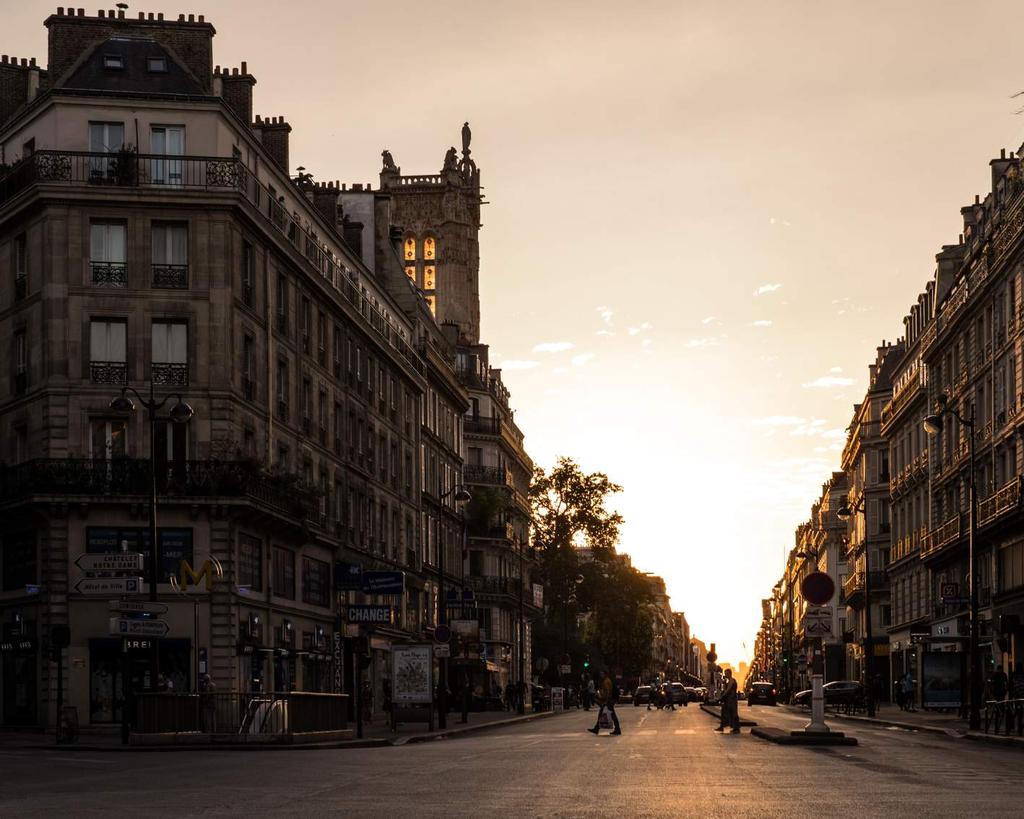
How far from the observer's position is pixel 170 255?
175 feet

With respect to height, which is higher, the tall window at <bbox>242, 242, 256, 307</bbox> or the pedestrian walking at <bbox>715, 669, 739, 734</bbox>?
the tall window at <bbox>242, 242, 256, 307</bbox>

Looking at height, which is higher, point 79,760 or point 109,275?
point 109,275

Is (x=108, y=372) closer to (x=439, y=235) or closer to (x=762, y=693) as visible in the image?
(x=762, y=693)

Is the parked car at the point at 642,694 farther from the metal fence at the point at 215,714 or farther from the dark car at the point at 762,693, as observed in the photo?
the metal fence at the point at 215,714

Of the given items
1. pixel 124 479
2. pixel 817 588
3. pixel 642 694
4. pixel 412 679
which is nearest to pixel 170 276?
pixel 124 479

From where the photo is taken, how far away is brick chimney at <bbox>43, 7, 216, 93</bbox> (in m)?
55.0

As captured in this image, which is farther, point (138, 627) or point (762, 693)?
point (762, 693)

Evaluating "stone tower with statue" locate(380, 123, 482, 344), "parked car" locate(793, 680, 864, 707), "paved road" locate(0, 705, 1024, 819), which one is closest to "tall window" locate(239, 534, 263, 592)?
"paved road" locate(0, 705, 1024, 819)

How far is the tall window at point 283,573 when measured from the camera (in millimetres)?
57781

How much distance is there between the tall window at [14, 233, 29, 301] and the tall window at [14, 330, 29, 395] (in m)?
1.26

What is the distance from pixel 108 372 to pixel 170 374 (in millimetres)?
1865

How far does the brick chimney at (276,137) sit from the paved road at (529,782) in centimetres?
3159

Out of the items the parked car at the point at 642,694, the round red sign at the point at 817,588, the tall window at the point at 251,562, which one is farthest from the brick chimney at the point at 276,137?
the parked car at the point at 642,694

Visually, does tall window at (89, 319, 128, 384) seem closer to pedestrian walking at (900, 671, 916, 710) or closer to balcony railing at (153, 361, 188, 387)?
balcony railing at (153, 361, 188, 387)
